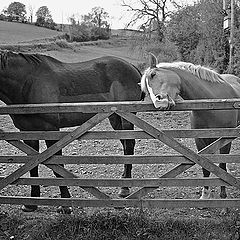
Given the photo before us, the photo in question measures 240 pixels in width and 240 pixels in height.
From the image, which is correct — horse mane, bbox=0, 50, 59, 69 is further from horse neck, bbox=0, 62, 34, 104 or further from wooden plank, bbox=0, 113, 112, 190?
wooden plank, bbox=0, 113, 112, 190

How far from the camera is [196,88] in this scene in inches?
175

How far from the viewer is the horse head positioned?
378 centimetres

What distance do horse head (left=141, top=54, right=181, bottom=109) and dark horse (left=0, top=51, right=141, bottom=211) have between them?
4.93ft

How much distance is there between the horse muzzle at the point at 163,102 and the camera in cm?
371

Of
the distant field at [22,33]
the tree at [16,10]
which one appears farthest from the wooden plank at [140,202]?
the tree at [16,10]

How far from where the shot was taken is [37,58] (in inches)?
203

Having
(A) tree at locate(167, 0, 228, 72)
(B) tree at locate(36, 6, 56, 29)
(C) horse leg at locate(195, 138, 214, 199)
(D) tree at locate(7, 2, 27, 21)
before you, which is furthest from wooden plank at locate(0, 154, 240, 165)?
(D) tree at locate(7, 2, 27, 21)

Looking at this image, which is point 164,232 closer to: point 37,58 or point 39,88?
point 39,88

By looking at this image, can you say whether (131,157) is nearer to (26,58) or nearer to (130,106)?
(130,106)

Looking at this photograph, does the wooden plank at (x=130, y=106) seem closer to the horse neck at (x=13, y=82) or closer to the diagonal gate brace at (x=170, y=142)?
the diagonal gate brace at (x=170, y=142)

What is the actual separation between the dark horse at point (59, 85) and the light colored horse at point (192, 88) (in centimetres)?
138

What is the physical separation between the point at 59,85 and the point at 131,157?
1.80 meters

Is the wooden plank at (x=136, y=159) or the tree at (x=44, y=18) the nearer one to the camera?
the wooden plank at (x=136, y=159)

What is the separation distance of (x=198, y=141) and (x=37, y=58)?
257cm
